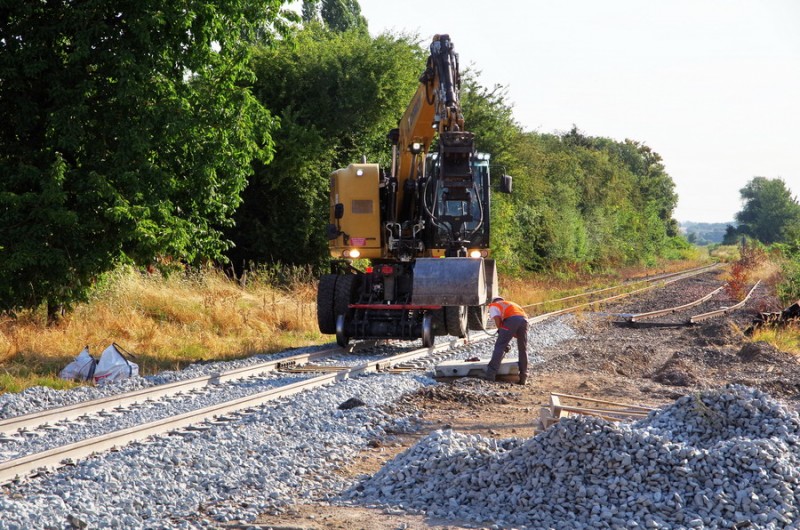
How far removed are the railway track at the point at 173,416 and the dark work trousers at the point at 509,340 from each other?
1.59m

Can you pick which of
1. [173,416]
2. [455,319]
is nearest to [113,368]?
[173,416]

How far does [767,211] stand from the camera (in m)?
154

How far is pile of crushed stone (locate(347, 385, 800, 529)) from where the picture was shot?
5801mm

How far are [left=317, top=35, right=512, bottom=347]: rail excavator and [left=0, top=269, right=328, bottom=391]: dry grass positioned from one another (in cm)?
198

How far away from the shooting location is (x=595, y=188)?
62094 millimetres

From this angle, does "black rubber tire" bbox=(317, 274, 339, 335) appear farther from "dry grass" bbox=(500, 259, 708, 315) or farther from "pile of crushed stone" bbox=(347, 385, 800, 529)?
"dry grass" bbox=(500, 259, 708, 315)

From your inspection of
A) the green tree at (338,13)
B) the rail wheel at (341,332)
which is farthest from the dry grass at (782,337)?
the green tree at (338,13)

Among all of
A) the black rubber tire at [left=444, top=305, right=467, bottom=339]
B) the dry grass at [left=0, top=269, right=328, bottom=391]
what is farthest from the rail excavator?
the dry grass at [left=0, top=269, right=328, bottom=391]

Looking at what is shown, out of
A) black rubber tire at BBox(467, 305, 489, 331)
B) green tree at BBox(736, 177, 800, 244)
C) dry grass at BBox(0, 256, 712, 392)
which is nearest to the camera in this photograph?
dry grass at BBox(0, 256, 712, 392)

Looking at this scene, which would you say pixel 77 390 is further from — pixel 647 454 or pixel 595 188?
pixel 595 188

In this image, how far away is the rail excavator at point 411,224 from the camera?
14.2 meters

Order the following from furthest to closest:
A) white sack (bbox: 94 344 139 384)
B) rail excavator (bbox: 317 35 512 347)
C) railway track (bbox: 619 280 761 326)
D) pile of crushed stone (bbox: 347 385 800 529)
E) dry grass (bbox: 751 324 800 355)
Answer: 1. railway track (bbox: 619 280 761 326)
2. dry grass (bbox: 751 324 800 355)
3. rail excavator (bbox: 317 35 512 347)
4. white sack (bbox: 94 344 139 384)
5. pile of crushed stone (bbox: 347 385 800 529)

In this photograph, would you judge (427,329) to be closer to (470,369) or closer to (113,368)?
(470,369)

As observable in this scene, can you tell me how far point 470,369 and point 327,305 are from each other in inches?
168
